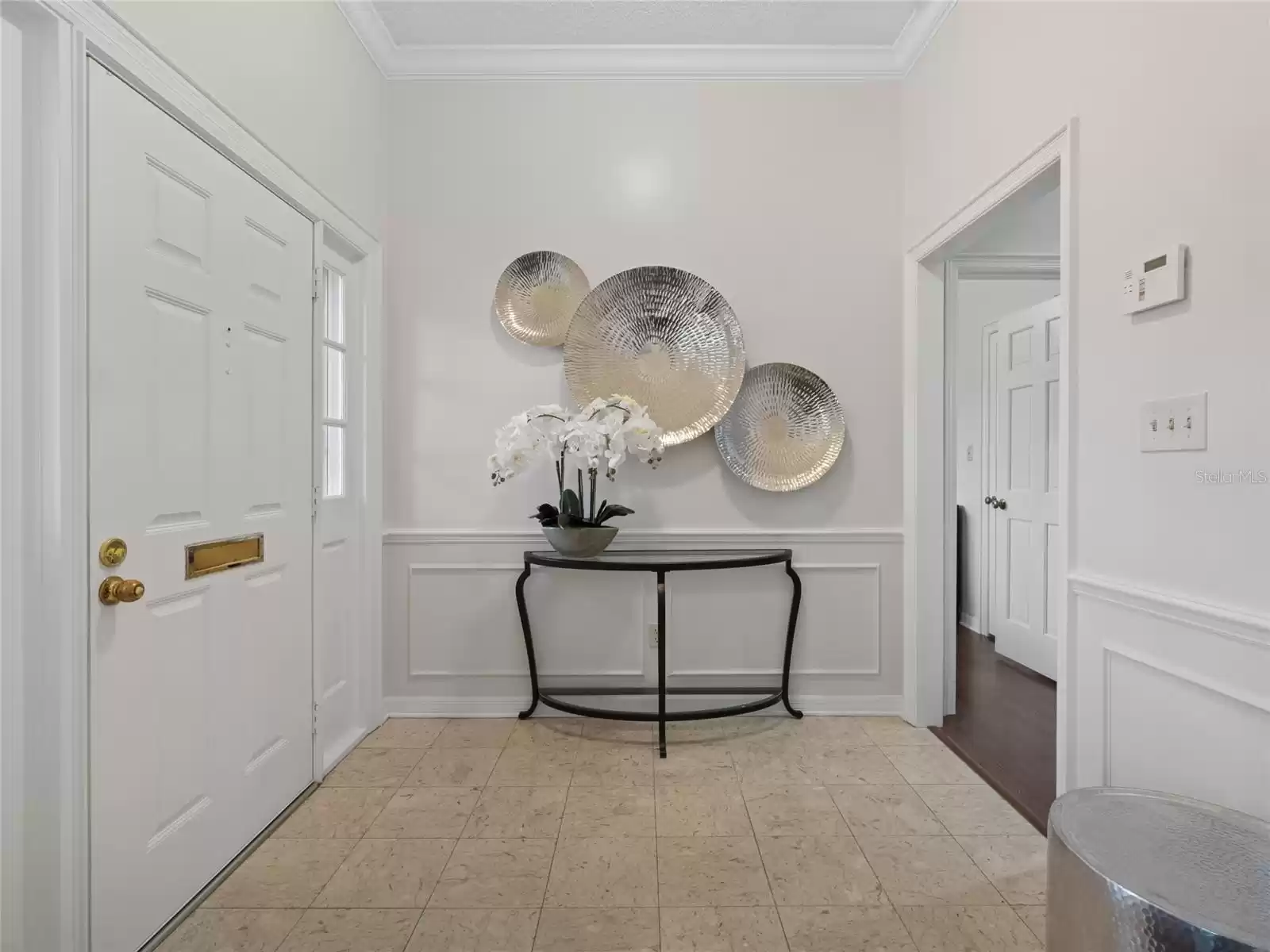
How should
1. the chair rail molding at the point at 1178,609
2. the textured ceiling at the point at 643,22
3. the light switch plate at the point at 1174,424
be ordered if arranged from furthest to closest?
the textured ceiling at the point at 643,22, the light switch plate at the point at 1174,424, the chair rail molding at the point at 1178,609

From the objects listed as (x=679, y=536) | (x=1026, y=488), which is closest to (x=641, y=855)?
(x=679, y=536)

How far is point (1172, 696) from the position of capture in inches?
57.4

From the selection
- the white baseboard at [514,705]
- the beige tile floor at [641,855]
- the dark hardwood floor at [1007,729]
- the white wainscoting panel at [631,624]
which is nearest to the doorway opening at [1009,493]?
the dark hardwood floor at [1007,729]

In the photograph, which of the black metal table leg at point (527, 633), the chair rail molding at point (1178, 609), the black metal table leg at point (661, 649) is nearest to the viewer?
the chair rail molding at point (1178, 609)

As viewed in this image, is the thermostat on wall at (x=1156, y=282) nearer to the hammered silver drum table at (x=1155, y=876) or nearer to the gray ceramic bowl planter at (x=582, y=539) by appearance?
the hammered silver drum table at (x=1155, y=876)

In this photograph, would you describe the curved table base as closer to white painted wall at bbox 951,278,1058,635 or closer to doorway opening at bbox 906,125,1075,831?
doorway opening at bbox 906,125,1075,831

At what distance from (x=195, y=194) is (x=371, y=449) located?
129 centimetres

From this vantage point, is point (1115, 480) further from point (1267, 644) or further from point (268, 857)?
point (268, 857)

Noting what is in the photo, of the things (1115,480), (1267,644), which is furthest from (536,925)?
(1115,480)

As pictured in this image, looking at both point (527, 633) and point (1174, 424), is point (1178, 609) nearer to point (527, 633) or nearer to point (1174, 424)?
point (1174, 424)

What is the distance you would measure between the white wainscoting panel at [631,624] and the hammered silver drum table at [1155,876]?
1.64m

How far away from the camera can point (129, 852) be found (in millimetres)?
1478

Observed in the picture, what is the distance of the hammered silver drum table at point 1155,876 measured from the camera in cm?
98

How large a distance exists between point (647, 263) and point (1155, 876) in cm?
259
